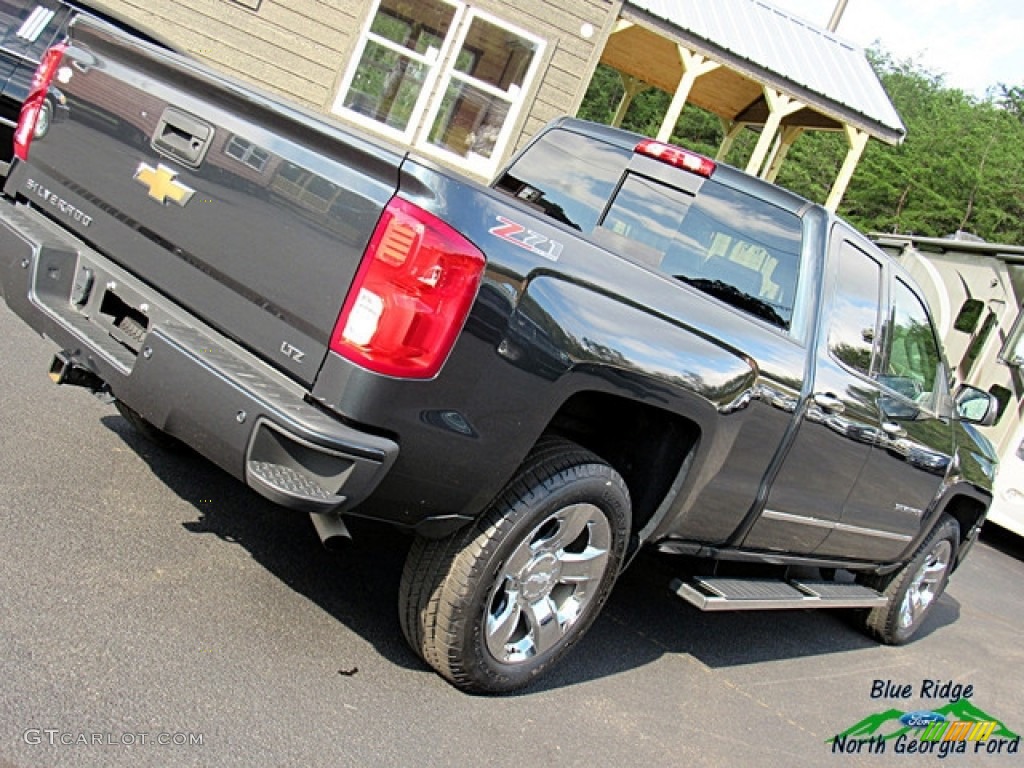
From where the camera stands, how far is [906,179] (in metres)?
31.4

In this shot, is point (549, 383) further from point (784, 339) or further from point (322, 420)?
point (784, 339)

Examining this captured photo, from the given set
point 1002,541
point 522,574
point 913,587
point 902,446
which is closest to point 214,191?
point 522,574

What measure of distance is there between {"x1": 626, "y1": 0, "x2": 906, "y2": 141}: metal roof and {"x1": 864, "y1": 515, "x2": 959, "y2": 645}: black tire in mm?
8160

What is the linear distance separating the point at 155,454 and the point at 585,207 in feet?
7.18

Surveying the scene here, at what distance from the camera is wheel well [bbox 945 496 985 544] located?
228 inches

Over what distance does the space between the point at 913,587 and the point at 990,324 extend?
20.6ft

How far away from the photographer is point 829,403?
13.3ft

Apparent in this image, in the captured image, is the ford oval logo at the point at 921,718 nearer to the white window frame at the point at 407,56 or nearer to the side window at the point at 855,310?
the side window at the point at 855,310

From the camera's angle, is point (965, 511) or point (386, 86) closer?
point (965, 511)

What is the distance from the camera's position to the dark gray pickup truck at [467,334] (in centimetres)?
266

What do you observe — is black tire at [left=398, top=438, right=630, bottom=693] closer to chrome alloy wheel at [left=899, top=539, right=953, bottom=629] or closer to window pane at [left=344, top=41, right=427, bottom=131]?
chrome alloy wheel at [left=899, top=539, right=953, bottom=629]

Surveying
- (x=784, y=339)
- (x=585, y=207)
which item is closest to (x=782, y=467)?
(x=784, y=339)

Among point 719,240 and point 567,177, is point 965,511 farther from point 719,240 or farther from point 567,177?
point 567,177

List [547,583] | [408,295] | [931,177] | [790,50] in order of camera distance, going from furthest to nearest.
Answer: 1. [931,177]
2. [790,50]
3. [547,583]
4. [408,295]
